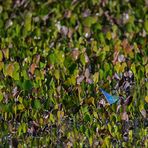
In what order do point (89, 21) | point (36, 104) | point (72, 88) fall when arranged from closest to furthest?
point (36, 104) < point (72, 88) < point (89, 21)

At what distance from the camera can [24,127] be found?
347 cm

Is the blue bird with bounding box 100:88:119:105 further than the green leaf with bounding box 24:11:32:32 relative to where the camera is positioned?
No

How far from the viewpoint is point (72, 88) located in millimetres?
3699

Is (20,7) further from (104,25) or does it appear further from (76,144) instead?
(76,144)

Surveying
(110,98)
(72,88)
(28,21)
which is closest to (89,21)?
(28,21)

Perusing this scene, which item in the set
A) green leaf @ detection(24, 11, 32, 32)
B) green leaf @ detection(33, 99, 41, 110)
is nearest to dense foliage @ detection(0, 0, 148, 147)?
green leaf @ detection(33, 99, 41, 110)

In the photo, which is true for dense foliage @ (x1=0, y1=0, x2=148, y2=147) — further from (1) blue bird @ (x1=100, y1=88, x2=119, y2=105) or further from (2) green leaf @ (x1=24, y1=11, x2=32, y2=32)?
(2) green leaf @ (x1=24, y1=11, x2=32, y2=32)

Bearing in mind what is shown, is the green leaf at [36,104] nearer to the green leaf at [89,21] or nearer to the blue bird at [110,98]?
the blue bird at [110,98]

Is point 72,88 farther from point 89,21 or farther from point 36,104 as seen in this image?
point 89,21

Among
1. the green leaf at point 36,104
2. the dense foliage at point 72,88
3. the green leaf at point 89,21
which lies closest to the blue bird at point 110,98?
the dense foliage at point 72,88

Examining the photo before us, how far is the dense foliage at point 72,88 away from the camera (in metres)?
3.47

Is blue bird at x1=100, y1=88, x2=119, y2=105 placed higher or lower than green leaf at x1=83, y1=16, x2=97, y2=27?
lower

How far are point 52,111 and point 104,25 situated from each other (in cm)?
158

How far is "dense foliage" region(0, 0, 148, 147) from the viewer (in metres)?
3.47
